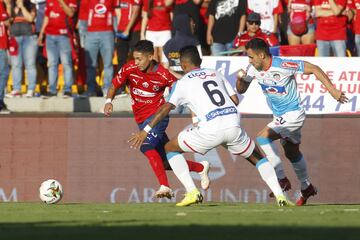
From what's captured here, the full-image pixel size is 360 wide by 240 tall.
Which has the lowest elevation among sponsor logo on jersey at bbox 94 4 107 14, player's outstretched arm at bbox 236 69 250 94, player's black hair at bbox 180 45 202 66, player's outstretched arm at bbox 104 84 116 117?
sponsor logo on jersey at bbox 94 4 107 14

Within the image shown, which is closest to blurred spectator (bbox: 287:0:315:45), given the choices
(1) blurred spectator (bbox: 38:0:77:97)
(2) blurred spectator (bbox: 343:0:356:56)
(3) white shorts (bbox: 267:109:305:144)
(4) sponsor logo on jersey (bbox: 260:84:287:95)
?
(2) blurred spectator (bbox: 343:0:356:56)

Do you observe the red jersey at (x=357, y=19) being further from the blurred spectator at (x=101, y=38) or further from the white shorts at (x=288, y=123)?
the white shorts at (x=288, y=123)

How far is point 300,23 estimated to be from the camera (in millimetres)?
21469

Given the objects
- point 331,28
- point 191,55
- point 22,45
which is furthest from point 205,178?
point 22,45

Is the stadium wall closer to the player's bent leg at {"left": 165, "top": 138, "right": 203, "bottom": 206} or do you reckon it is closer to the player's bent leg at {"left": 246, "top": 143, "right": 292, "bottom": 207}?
the player's bent leg at {"left": 165, "top": 138, "right": 203, "bottom": 206}

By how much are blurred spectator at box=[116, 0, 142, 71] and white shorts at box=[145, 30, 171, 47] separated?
0.32 meters

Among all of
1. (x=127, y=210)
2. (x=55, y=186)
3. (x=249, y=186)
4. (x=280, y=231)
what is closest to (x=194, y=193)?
(x=127, y=210)

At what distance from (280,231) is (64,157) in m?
9.58

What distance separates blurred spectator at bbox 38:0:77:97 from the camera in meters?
21.7

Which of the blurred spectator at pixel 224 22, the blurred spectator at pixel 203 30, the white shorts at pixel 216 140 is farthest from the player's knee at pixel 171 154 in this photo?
the blurred spectator at pixel 203 30

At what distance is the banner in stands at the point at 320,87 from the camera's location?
2041 centimetres

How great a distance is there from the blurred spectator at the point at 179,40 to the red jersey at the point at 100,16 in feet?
3.99

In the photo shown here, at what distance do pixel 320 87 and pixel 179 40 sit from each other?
2505 mm

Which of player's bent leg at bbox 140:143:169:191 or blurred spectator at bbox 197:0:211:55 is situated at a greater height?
player's bent leg at bbox 140:143:169:191
